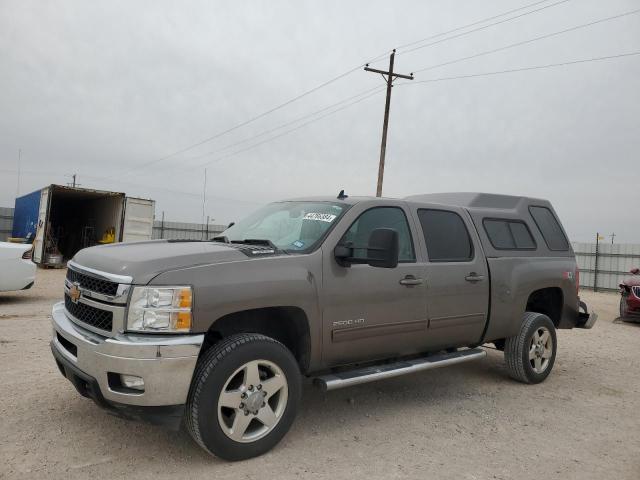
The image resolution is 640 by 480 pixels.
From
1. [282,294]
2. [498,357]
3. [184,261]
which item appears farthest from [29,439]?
[498,357]

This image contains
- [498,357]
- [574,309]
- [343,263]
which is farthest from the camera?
[498,357]

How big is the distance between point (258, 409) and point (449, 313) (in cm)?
210

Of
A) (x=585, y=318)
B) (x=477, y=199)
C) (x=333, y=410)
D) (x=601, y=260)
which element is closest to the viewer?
(x=333, y=410)

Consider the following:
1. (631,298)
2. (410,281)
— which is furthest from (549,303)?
(631,298)

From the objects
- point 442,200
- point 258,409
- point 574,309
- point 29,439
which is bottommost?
point 29,439

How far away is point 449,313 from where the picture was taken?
4.72 metres

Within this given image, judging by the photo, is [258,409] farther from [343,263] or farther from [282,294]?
[343,263]

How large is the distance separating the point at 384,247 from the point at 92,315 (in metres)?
2.09

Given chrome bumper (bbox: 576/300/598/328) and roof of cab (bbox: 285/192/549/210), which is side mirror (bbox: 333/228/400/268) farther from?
chrome bumper (bbox: 576/300/598/328)

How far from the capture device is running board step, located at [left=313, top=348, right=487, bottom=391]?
12.6 ft

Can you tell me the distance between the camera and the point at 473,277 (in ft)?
16.2

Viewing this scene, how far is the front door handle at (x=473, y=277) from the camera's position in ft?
16.0

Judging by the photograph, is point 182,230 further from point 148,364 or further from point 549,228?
point 148,364

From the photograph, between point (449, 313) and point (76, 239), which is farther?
point (76, 239)
